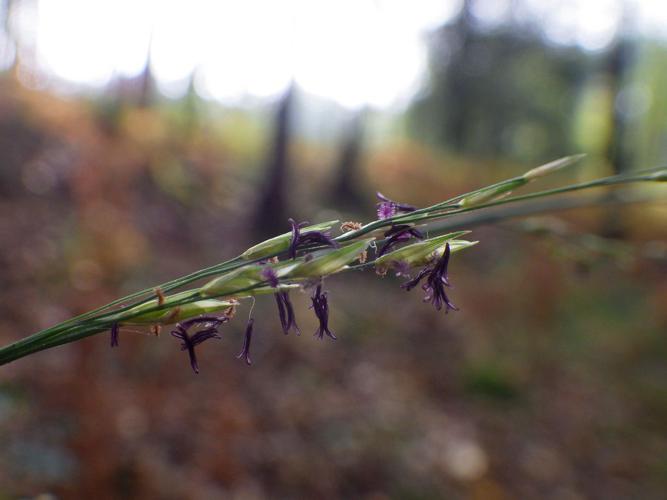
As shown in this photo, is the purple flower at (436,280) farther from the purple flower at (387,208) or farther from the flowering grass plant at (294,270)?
the purple flower at (387,208)

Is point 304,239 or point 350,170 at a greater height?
point 350,170

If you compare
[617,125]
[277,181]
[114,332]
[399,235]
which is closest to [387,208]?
[399,235]

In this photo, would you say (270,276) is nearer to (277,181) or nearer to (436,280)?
(436,280)

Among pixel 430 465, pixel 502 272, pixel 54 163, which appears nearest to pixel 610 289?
pixel 502 272

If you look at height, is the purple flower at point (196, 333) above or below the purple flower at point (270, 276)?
below

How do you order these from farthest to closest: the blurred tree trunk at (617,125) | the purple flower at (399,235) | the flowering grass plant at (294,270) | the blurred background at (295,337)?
the blurred tree trunk at (617,125) → the blurred background at (295,337) → the purple flower at (399,235) → the flowering grass plant at (294,270)

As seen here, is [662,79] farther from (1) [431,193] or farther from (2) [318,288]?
(2) [318,288]

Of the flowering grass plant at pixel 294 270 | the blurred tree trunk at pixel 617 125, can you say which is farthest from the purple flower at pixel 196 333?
the blurred tree trunk at pixel 617 125
